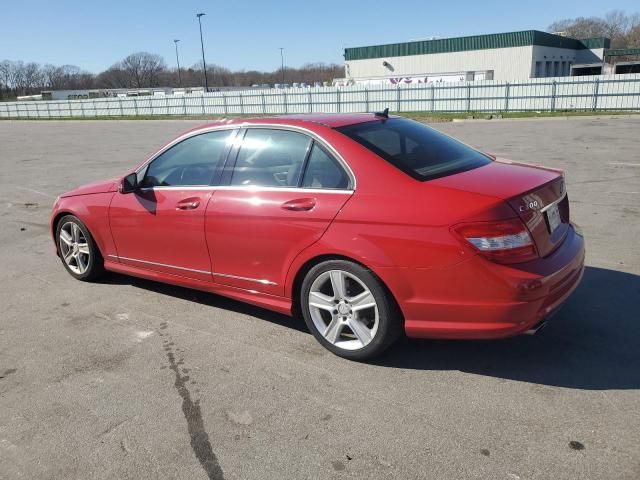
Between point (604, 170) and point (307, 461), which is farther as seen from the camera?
point (604, 170)

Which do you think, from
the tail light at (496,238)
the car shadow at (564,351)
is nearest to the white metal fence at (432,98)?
the car shadow at (564,351)

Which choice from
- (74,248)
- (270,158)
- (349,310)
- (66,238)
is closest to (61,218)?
(66,238)

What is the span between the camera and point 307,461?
2695 mm

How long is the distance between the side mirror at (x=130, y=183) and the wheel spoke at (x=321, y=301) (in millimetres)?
2013

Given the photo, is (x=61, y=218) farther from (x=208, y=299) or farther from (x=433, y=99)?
(x=433, y=99)

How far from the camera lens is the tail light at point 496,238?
3.05 metres

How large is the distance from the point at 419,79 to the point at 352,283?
59.1m

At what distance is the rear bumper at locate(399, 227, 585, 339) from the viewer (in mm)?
3059

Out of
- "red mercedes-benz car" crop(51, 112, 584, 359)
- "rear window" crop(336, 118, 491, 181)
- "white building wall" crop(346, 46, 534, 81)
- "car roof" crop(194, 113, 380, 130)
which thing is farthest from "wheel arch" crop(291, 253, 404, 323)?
"white building wall" crop(346, 46, 534, 81)

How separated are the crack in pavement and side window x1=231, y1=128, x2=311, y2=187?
1.38m

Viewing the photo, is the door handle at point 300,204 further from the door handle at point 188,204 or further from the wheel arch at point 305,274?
the door handle at point 188,204

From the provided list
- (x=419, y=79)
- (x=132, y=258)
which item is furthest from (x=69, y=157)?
(x=419, y=79)

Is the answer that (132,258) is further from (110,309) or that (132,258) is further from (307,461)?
(307,461)

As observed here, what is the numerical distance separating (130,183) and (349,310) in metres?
2.35
